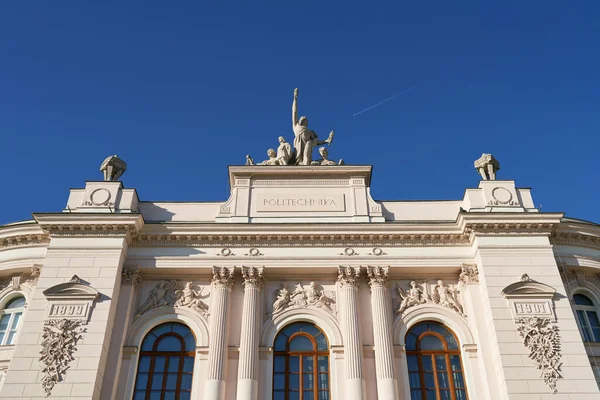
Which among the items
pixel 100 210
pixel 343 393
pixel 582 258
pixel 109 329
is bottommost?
pixel 343 393

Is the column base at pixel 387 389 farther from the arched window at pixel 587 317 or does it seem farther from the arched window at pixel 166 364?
the arched window at pixel 587 317

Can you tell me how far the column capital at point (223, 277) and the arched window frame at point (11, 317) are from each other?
7.19m

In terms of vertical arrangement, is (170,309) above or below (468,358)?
above

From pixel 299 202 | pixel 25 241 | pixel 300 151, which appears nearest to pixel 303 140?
pixel 300 151

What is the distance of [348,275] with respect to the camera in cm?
2289

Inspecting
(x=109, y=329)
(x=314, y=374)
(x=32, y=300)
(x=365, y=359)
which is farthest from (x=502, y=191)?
(x=32, y=300)

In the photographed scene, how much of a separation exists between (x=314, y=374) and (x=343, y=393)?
1.27 meters

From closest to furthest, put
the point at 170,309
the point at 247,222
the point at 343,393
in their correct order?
1. the point at 343,393
2. the point at 170,309
3. the point at 247,222

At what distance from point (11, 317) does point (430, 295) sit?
15473 mm

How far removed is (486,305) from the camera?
21906mm

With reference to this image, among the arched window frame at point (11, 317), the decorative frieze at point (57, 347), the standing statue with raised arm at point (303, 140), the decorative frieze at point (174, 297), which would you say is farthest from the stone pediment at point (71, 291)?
the standing statue with raised arm at point (303, 140)

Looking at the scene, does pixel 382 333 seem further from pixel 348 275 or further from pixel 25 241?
pixel 25 241

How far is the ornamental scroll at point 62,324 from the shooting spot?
19.9 meters

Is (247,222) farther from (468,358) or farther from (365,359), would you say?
(468,358)
